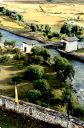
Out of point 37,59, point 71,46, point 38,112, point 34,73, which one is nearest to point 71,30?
point 71,46

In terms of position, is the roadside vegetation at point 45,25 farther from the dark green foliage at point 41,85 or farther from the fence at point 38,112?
the fence at point 38,112

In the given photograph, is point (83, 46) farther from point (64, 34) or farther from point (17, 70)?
point (17, 70)

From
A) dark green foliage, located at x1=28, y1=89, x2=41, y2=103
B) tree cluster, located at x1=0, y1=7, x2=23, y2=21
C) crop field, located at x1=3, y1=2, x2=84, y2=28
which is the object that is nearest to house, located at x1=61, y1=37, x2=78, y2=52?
crop field, located at x1=3, y1=2, x2=84, y2=28

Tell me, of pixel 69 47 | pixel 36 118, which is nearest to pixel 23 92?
pixel 36 118

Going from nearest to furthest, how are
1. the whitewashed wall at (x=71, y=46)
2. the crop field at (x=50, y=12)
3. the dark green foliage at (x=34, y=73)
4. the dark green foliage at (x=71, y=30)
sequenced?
the dark green foliage at (x=34, y=73)
the whitewashed wall at (x=71, y=46)
the dark green foliage at (x=71, y=30)
the crop field at (x=50, y=12)

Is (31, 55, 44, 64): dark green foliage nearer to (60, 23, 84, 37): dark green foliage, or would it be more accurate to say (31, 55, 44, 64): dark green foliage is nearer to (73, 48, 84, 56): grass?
(73, 48, 84, 56): grass

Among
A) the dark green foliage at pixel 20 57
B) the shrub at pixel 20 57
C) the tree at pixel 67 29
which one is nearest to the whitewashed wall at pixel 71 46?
the tree at pixel 67 29
